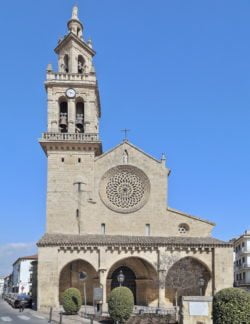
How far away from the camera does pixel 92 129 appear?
41.8 metres

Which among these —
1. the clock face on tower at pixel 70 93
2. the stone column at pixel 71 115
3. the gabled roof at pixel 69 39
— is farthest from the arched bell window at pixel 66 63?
the stone column at pixel 71 115

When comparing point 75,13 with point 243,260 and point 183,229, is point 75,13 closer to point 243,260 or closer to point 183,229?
point 183,229

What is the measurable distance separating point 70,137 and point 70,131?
698 millimetres

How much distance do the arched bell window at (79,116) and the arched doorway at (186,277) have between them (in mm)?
12988

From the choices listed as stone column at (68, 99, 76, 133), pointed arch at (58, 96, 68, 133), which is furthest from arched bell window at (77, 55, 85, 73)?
stone column at (68, 99, 76, 133)

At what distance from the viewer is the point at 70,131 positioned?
41.3m

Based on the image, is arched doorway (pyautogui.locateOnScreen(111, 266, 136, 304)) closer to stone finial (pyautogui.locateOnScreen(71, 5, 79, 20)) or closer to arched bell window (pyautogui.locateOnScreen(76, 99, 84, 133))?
arched bell window (pyautogui.locateOnScreen(76, 99, 84, 133))

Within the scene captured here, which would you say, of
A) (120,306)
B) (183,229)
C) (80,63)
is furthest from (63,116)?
(120,306)

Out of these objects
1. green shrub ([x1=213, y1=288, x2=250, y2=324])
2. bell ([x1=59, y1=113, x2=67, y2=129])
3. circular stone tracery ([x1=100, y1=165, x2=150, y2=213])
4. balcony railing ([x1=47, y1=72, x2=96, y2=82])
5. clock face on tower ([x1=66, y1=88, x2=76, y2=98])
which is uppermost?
balcony railing ([x1=47, y1=72, x2=96, y2=82])

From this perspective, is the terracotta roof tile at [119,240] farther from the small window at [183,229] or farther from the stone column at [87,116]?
the stone column at [87,116]

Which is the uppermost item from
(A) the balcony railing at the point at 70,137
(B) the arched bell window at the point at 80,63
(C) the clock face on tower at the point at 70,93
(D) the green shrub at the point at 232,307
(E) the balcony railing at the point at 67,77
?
(B) the arched bell window at the point at 80,63

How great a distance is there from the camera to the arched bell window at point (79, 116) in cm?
4238

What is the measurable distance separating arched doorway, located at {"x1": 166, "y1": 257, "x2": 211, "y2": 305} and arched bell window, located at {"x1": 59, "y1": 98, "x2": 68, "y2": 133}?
13577 millimetres

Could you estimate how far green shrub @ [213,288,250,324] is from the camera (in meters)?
13.3
